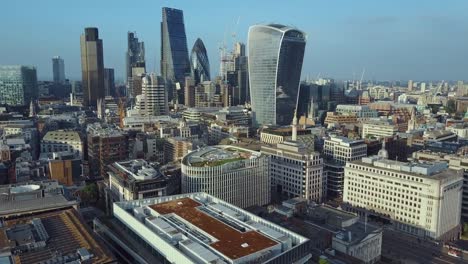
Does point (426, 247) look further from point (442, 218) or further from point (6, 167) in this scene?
point (6, 167)

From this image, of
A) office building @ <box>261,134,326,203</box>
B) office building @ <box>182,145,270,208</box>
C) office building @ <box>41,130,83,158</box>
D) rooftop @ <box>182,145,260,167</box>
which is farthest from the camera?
office building @ <box>41,130,83,158</box>

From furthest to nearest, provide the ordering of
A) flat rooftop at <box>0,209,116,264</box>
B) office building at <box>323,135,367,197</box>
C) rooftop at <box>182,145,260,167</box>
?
1. office building at <box>323,135,367,197</box>
2. rooftop at <box>182,145,260,167</box>
3. flat rooftop at <box>0,209,116,264</box>

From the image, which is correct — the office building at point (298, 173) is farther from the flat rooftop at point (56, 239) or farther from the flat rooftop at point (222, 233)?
the flat rooftop at point (56, 239)

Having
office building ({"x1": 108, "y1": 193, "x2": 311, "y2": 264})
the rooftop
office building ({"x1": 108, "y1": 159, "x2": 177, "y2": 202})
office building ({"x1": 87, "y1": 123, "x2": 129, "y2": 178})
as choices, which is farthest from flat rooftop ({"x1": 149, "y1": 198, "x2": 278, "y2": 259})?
office building ({"x1": 87, "y1": 123, "x2": 129, "y2": 178})

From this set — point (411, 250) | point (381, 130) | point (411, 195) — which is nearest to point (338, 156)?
point (411, 195)

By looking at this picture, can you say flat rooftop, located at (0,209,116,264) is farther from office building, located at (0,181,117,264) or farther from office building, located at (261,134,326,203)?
office building, located at (261,134,326,203)

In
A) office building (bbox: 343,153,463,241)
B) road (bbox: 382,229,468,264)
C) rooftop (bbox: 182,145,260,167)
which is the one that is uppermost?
rooftop (bbox: 182,145,260,167)

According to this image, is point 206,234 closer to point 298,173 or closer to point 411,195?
point 411,195
